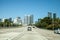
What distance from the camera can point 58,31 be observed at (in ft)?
165

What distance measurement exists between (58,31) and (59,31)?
313 millimetres

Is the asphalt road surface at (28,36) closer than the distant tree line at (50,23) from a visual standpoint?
Yes

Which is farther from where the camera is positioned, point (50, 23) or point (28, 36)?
point (50, 23)

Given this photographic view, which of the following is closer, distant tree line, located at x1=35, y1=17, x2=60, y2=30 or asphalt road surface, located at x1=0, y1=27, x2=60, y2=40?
asphalt road surface, located at x1=0, y1=27, x2=60, y2=40

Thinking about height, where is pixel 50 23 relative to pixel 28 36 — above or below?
below

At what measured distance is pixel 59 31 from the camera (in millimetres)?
50094
